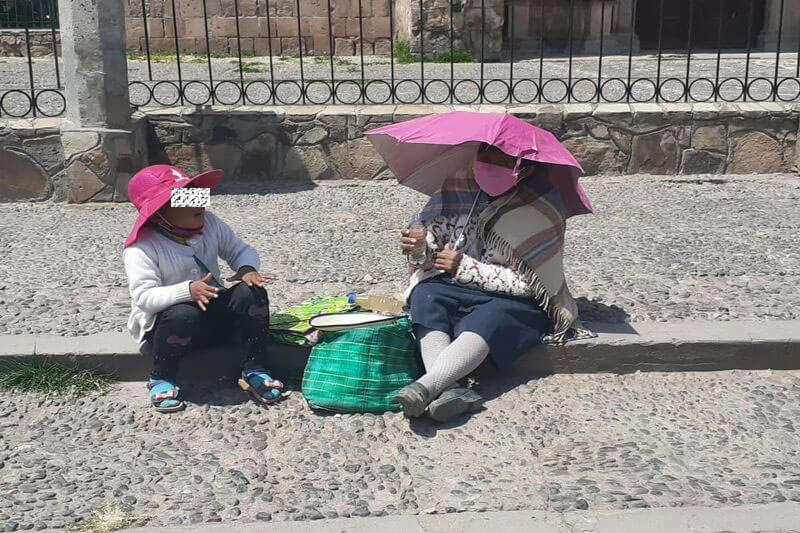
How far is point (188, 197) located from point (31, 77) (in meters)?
4.33

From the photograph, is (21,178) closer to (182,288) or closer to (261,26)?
(182,288)

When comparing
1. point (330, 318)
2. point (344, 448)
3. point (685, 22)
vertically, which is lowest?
point (344, 448)

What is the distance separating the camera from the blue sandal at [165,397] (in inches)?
146

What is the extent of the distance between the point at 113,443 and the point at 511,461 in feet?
4.89

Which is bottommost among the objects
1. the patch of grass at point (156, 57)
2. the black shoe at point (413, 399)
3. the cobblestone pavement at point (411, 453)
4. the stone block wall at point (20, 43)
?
the cobblestone pavement at point (411, 453)

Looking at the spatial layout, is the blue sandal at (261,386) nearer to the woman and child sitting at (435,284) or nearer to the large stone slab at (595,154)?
the woman and child sitting at (435,284)

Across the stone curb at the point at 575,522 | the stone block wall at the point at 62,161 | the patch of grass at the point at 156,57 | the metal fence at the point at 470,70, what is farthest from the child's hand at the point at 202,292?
the patch of grass at the point at 156,57

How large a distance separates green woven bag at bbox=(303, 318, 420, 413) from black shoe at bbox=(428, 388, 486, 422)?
20cm

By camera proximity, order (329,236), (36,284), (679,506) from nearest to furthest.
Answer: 1. (679,506)
2. (36,284)
3. (329,236)

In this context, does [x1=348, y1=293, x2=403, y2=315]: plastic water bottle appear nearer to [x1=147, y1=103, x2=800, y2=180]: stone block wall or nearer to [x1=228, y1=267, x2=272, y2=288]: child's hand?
[x1=228, y1=267, x2=272, y2=288]: child's hand

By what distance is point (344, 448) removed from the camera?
3430 mm

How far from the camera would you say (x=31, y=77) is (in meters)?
7.22

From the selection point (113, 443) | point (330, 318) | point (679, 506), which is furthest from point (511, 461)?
point (113, 443)

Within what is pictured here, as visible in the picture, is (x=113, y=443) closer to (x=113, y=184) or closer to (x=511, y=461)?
(x=511, y=461)
